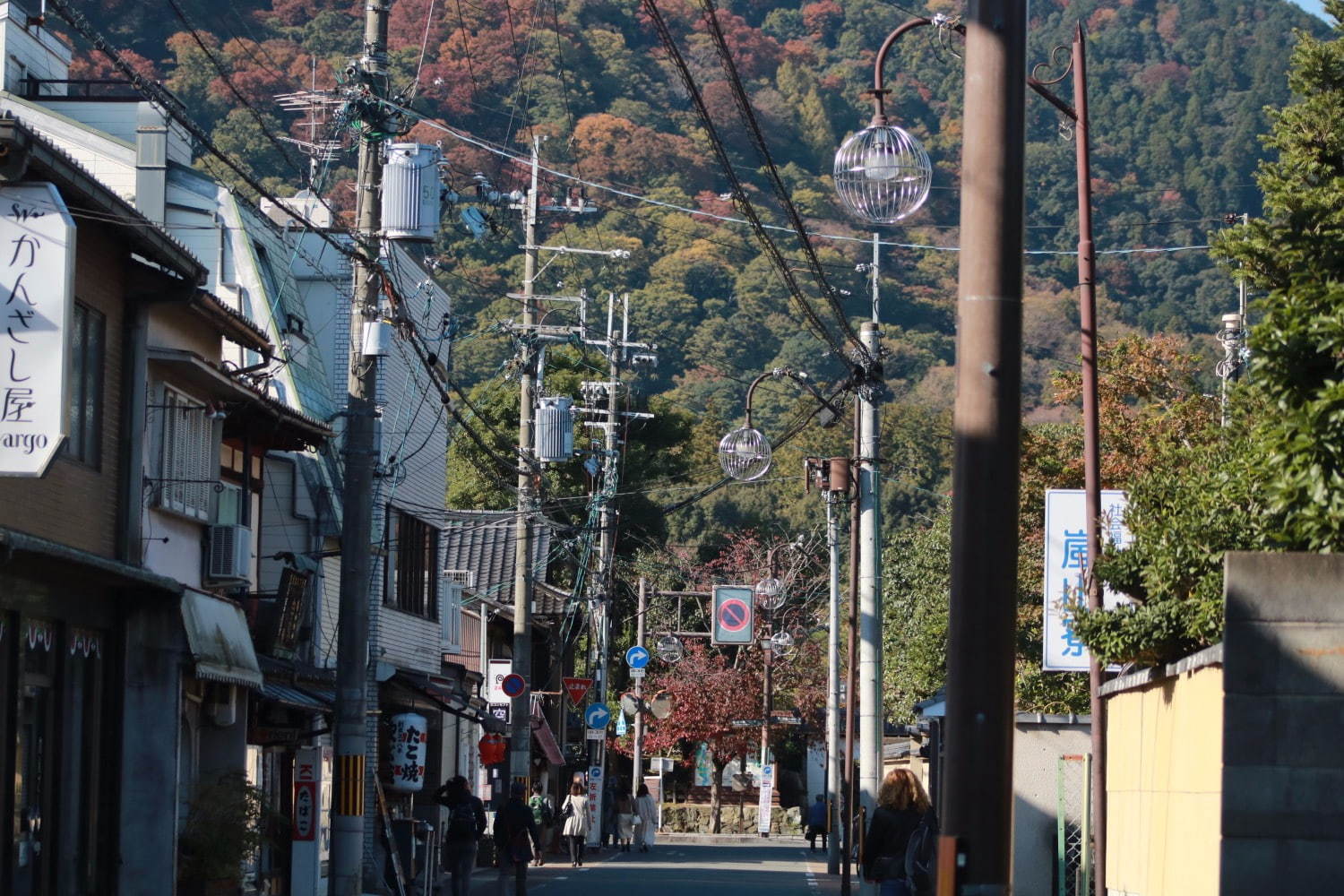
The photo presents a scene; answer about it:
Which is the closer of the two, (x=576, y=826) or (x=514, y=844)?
(x=514, y=844)

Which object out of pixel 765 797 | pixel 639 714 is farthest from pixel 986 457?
pixel 765 797

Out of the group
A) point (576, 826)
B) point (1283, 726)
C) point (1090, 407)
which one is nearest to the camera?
point (1283, 726)

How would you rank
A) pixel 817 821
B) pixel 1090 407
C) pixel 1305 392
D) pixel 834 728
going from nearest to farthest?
pixel 1305 392
pixel 1090 407
pixel 834 728
pixel 817 821

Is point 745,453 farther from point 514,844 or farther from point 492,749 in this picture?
point 492,749

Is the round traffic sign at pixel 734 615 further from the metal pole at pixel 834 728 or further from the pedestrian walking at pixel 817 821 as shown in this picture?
the pedestrian walking at pixel 817 821

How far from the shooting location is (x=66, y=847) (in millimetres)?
16109

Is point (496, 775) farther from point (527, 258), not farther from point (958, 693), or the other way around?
point (958, 693)

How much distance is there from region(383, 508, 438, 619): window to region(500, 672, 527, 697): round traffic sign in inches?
94.2

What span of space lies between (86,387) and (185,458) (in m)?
3.10

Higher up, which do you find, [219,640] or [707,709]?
[219,640]

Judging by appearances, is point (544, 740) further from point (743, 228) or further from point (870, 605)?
point (743, 228)

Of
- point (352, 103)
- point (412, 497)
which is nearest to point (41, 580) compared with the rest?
point (352, 103)

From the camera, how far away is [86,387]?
16.2m

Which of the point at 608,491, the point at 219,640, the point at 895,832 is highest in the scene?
the point at 608,491
